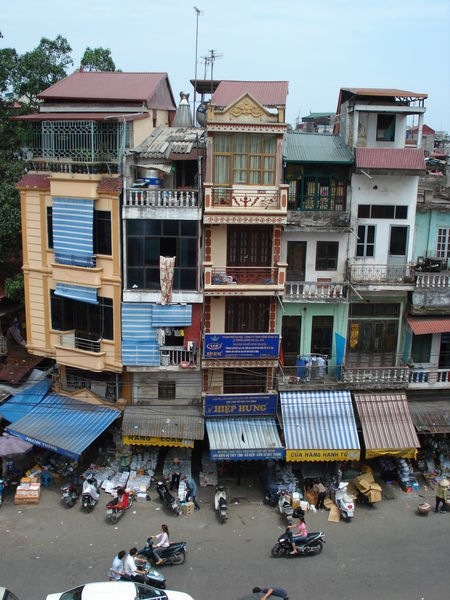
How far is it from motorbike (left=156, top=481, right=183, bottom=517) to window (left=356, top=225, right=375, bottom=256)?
11200 millimetres

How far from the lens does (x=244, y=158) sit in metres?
20.2

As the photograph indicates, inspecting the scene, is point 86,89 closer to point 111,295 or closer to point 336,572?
point 111,295

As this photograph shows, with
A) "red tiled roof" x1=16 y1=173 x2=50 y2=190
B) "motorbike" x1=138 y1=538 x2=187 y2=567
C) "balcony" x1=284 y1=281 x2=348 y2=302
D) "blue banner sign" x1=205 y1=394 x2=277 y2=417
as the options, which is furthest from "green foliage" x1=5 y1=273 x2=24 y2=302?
"motorbike" x1=138 y1=538 x2=187 y2=567

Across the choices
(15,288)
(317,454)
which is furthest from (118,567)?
(15,288)

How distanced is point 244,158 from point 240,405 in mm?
8962

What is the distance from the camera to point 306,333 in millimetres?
22250

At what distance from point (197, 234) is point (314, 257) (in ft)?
15.4

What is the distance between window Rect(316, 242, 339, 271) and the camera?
21.9m

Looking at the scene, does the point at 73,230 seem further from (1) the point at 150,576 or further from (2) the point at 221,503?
(1) the point at 150,576

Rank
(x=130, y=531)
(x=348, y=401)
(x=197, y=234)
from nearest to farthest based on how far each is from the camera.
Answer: (x=130, y=531) < (x=197, y=234) < (x=348, y=401)

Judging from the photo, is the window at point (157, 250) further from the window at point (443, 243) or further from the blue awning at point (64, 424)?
the window at point (443, 243)

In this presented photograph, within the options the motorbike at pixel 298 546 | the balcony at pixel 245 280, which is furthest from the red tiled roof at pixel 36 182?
the motorbike at pixel 298 546

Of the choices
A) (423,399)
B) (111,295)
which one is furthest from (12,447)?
(423,399)

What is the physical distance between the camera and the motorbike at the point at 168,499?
19.7m
